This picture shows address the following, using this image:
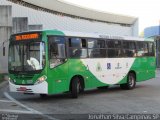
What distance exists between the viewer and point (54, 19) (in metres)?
60.9

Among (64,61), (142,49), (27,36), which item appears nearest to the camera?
(27,36)

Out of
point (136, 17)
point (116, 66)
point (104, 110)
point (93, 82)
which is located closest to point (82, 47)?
point (93, 82)

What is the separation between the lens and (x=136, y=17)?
293 ft

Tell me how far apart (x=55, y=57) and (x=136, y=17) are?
73705mm

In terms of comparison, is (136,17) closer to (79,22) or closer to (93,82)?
(79,22)

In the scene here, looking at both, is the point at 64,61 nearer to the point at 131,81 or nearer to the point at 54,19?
the point at 131,81

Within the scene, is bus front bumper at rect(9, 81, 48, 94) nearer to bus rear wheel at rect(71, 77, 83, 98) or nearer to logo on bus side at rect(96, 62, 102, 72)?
bus rear wheel at rect(71, 77, 83, 98)

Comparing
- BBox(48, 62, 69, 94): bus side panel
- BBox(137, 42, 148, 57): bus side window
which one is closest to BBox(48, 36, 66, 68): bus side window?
BBox(48, 62, 69, 94): bus side panel

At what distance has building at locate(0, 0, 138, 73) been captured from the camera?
3788cm

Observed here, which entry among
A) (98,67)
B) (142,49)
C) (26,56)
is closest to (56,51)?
(26,56)

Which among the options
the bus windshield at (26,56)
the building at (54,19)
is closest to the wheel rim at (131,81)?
the bus windshield at (26,56)

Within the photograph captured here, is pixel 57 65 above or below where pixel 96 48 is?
below

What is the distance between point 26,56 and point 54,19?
44.2 m

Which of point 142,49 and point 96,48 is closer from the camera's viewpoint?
point 96,48
